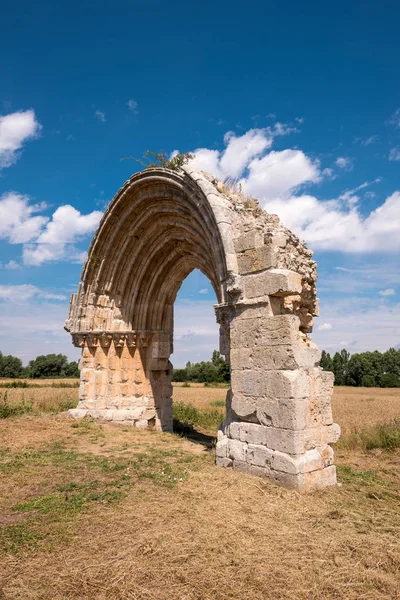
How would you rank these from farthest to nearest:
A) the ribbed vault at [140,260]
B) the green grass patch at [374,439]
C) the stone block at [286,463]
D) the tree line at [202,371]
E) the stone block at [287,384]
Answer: the tree line at [202,371], the ribbed vault at [140,260], the green grass patch at [374,439], the stone block at [287,384], the stone block at [286,463]

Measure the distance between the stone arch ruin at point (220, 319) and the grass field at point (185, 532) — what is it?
685 mm

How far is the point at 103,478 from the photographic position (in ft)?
18.7

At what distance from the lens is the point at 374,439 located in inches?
336

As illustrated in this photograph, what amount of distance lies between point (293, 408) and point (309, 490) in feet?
3.47

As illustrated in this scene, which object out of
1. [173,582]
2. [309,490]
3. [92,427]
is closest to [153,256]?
[92,427]

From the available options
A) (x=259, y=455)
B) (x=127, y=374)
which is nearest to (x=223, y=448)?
(x=259, y=455)

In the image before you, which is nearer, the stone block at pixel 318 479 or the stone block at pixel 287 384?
the stone block at pixel 318 479

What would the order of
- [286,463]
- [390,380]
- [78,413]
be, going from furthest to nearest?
[390,380] < [78,413] < [286,463]

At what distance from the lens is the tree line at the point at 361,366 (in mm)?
49719

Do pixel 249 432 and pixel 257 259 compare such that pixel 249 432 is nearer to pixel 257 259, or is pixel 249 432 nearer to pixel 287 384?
pixel 287 384

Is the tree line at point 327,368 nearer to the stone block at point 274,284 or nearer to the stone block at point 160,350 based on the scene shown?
the stone block at point 160,350

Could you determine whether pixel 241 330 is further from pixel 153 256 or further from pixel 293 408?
pixel 153 256

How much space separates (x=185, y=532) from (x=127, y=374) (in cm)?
782

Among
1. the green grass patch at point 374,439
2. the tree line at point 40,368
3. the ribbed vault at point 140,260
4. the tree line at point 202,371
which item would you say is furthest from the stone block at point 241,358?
the tree line at point 40,368
